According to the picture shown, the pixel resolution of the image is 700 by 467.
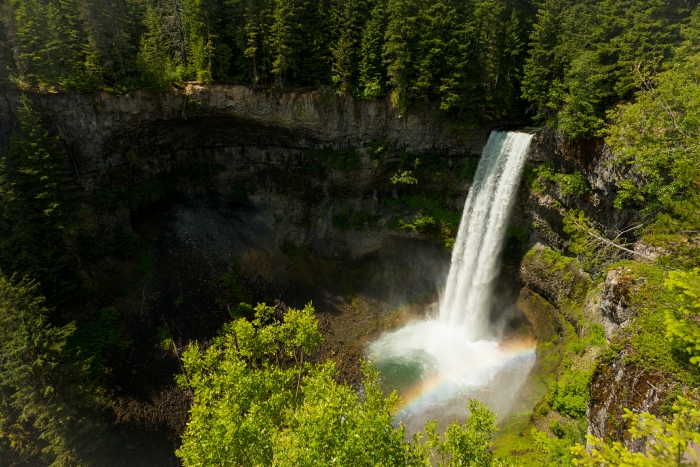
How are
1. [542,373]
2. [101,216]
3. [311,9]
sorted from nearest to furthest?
[542,373], [101,216], [311,9]

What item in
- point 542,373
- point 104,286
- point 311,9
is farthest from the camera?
point 311,9

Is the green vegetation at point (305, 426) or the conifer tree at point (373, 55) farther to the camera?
the conifer tree at point (373, 55)

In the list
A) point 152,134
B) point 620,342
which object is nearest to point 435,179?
point 620,342

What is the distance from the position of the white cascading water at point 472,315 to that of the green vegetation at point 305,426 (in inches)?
546

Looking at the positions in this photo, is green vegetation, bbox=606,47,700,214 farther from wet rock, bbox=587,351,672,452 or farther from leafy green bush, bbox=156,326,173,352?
leafy green bush, bbox=156,326,173,352

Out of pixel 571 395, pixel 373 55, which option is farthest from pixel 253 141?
pixel 571 395

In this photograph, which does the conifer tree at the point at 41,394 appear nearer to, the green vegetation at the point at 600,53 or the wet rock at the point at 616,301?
the wet rock at the point at 616,301

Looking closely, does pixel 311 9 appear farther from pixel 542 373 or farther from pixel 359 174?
pixel 542 373

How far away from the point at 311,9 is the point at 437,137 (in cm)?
1672

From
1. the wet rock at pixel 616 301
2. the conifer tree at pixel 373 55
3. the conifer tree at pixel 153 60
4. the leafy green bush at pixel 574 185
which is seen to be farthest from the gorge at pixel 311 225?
the wet rock at pixel 616 301

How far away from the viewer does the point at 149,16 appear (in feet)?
106

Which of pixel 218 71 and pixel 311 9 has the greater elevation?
pixel 311 9

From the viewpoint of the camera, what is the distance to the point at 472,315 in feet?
98.4

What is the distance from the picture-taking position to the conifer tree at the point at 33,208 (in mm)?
23562
